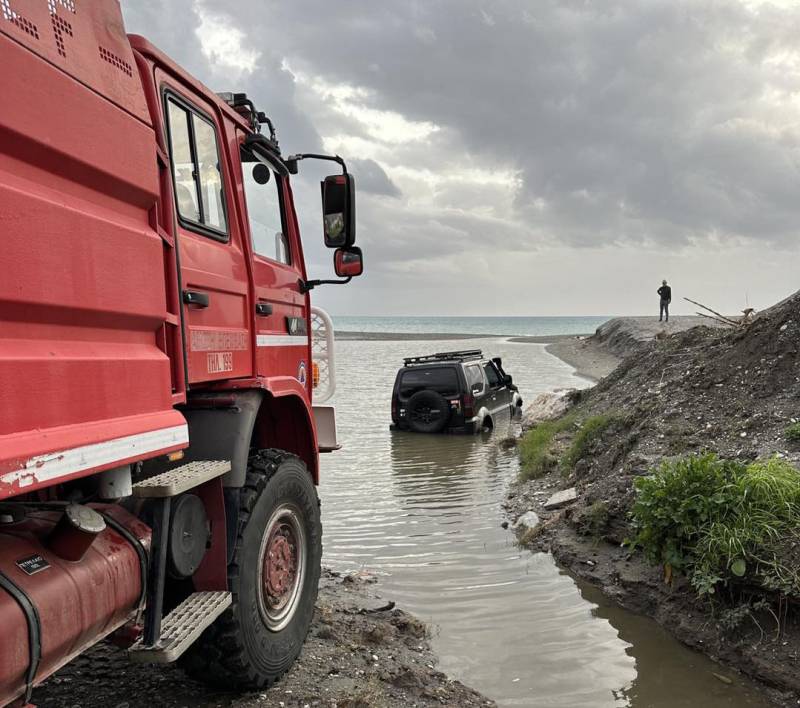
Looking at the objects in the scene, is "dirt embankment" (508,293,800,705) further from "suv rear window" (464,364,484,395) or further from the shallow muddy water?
"suv rear window" (464,364,484,395)

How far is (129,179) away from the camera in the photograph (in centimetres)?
283

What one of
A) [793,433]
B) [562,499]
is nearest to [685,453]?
[793,433]

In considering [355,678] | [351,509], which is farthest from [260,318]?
[351,509]

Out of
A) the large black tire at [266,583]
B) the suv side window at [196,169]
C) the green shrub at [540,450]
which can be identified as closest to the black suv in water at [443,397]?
the green shrub at [540,450]

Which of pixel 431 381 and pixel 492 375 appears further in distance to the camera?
pixel 492 375

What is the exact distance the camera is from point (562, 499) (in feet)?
26.5

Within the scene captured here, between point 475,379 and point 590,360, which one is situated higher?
point 475,379

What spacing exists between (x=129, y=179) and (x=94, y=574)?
58.9 inches

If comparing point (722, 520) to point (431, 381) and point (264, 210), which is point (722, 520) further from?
point (431, 381)

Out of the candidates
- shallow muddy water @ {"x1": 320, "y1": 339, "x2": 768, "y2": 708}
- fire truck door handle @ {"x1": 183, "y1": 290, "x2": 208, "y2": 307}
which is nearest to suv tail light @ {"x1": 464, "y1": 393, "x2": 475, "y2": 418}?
shallow muddy water @ {"x1": 320, "y1": 339, "x2": 768, "y2": 708}

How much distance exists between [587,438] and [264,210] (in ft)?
20.0

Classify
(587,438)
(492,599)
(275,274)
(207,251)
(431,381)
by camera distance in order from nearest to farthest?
1. (207,251)
2. (275,274)
3. (492,599)
4. (587,438)
5. (431,381)

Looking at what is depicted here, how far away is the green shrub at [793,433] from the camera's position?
20.8ft

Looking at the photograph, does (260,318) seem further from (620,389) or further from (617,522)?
(620,389)
